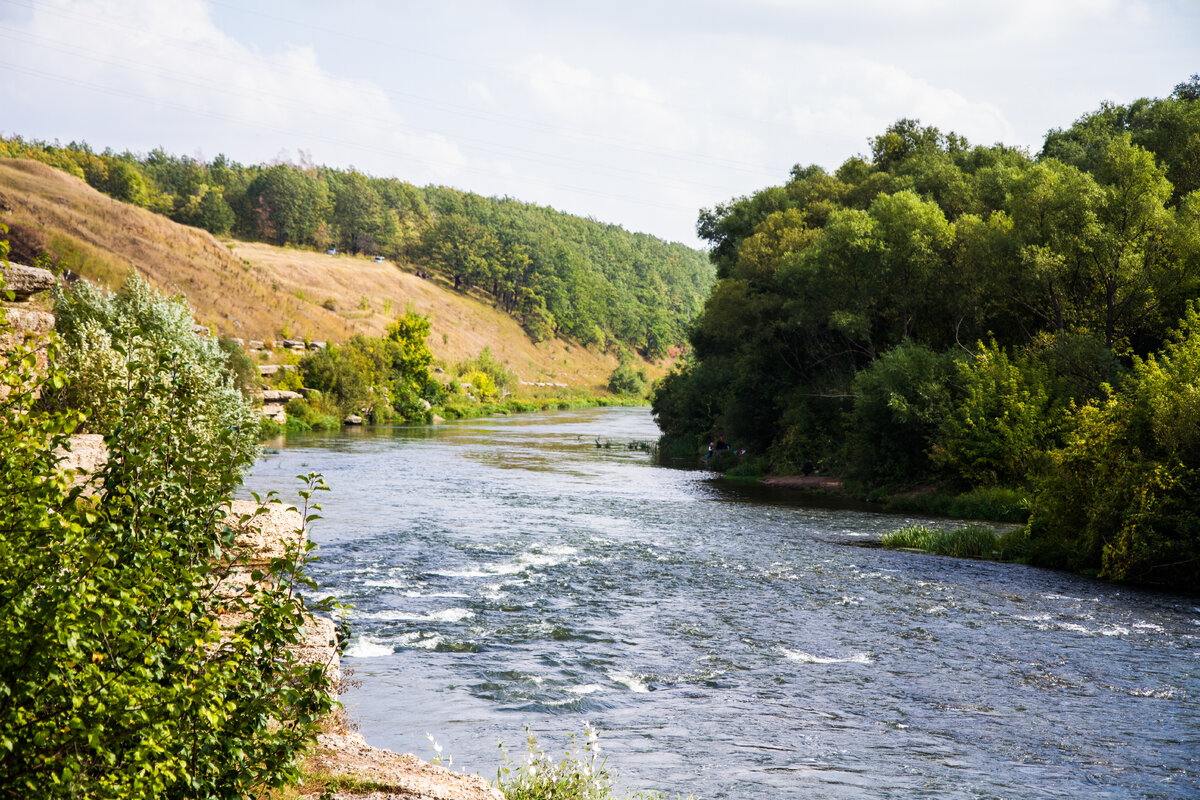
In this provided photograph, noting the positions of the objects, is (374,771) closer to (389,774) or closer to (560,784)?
(389,774)

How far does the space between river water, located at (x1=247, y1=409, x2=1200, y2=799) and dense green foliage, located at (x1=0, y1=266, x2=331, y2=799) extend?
521cm

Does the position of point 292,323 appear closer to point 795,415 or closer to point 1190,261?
point 795,415

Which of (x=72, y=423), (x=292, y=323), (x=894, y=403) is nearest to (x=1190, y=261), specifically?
(x=894, y=403)

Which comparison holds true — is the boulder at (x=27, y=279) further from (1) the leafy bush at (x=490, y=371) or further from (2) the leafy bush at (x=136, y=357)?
(1) the leafy bush at (x=490, y=371)

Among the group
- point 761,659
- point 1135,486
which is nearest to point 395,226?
point 1135,486

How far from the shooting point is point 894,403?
119ft

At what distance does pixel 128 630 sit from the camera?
4828 mm

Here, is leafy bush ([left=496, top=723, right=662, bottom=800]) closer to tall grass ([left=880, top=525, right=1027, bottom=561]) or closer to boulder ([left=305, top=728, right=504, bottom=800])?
boulder ([left=305, top=728, right=504, bottom=800])

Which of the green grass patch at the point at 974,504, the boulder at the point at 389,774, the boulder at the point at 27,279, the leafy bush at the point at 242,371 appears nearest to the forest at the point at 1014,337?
the green grass patch at the point at 974,504

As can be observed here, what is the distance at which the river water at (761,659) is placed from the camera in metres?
10.7

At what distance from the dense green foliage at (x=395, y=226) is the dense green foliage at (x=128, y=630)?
472 ft

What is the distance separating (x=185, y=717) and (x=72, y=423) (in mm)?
2017

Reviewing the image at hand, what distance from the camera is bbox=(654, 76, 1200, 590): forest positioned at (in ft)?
73.0

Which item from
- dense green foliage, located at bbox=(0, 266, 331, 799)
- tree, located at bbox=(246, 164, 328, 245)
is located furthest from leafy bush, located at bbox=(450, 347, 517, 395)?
dense green foliage, located at bbox=(0, 266, 331, 799)
